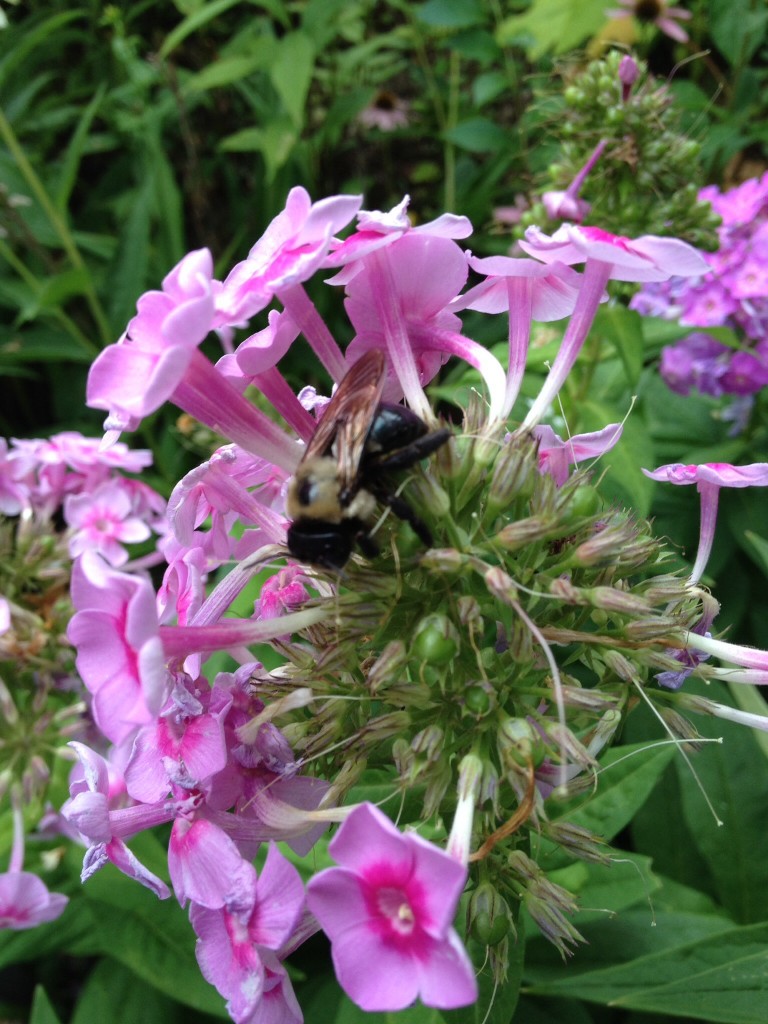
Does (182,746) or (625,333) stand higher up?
(182,746)

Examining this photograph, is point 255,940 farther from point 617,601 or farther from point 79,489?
point 79,489

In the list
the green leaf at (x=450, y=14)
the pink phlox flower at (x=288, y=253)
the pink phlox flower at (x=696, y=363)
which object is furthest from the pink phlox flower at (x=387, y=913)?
the green leaf at (x=450, y=14)

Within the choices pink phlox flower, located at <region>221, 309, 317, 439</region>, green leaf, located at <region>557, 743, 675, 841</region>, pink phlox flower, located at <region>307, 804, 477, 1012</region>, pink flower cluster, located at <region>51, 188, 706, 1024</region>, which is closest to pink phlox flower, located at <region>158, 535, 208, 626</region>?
pink flower cluster, located at <region>51, 188, 706, 1024</region>

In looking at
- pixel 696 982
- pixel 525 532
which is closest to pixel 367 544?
pixel 525 532

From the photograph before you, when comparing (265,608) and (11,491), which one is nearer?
(265,608)

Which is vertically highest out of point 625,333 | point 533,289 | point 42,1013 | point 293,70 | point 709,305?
point 533,289

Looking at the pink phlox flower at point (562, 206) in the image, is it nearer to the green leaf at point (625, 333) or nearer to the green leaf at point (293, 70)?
the green leaf at point (625, 333)

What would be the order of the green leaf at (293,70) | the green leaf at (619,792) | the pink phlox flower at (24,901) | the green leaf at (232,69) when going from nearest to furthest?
the green leaf at (619,792)
the pink phlox flower at (24,901)
the green leaf at (293,70)
the green leaf at (232,69)

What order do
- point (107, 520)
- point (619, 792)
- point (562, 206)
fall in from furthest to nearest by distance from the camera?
point (107, 520) → point (562, 206) → point (619, 792)
